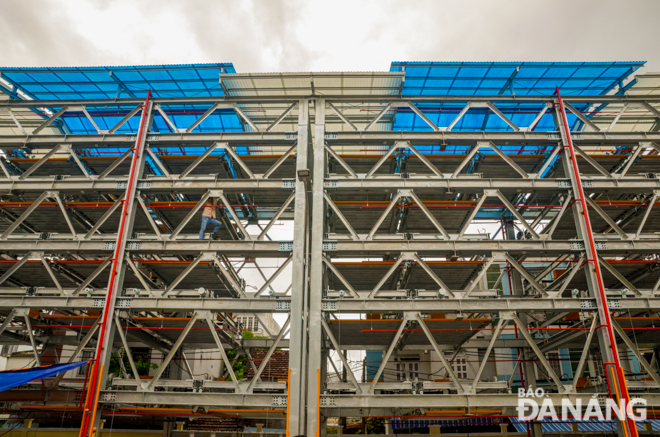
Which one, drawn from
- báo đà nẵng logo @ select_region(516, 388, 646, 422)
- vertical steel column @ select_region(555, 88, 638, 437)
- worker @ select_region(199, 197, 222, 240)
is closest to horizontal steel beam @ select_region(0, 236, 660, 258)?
vertical steel column @ select_region(555, 88, 638, 437)

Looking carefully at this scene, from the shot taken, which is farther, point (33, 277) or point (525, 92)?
point (525, 92)

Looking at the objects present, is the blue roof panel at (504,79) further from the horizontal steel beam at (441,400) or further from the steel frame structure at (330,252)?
the horizontal steel beam at (441,400)

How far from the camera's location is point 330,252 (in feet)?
A: 55.7

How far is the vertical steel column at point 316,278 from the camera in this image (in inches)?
586

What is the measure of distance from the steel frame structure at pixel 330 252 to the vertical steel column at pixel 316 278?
0.05 metres

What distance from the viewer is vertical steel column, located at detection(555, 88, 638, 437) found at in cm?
1469

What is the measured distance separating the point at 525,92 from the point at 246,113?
1271 cm

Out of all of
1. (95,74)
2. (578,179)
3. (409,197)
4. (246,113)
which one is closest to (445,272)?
(409,197)

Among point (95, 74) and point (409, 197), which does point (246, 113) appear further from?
point (409, 197)

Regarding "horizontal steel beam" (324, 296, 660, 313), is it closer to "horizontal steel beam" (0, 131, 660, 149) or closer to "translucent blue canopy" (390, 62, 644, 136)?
"horizontal steel beam" (0, 131, 660, 149)

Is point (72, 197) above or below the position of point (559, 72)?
below

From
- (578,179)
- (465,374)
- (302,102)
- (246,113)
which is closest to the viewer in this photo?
(578,179)

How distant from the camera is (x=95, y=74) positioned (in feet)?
65.7

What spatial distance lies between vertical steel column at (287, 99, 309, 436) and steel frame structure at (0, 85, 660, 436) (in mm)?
61
